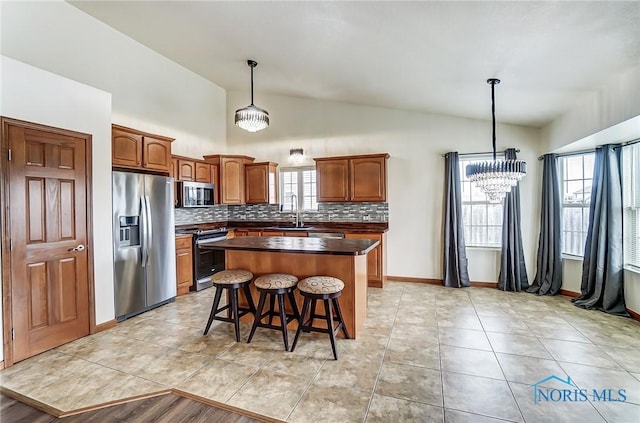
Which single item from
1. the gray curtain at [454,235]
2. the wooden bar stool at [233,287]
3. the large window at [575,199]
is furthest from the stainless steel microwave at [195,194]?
the large window at [575,199]

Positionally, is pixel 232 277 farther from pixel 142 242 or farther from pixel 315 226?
A: pixel 315 226

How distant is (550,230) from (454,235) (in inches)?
50.3

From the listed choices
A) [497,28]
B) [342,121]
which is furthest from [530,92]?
[342,121]

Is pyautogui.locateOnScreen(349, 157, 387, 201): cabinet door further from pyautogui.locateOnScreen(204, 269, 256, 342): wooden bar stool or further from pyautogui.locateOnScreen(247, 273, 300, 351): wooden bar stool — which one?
pyautogui.locateOnScreen(204, 269, 256, 342): wooden bar stool

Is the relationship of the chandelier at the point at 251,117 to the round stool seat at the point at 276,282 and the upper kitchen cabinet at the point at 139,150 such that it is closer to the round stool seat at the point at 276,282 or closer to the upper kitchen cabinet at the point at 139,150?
the upper kitchen cabinet at the point at 139,150

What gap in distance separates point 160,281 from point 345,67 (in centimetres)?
364

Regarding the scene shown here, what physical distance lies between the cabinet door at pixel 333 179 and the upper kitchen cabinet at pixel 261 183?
1.02 meters

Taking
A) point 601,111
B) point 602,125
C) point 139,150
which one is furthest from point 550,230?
point 139,150

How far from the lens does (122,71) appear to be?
425 cm

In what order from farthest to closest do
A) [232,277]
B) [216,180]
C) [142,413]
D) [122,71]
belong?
1. [216,180]
2. [122,71]
3. [232,277]
4. [142,413]

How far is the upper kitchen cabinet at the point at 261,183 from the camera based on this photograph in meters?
5.82

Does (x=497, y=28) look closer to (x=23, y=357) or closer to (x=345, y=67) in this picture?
(x=345, y=67)

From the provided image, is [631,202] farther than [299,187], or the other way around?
[299,187]

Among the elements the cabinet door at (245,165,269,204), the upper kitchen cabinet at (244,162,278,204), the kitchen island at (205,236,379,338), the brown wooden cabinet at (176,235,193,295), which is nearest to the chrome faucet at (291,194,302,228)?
the upper kitchen cabinet at (244,162,278,204)
